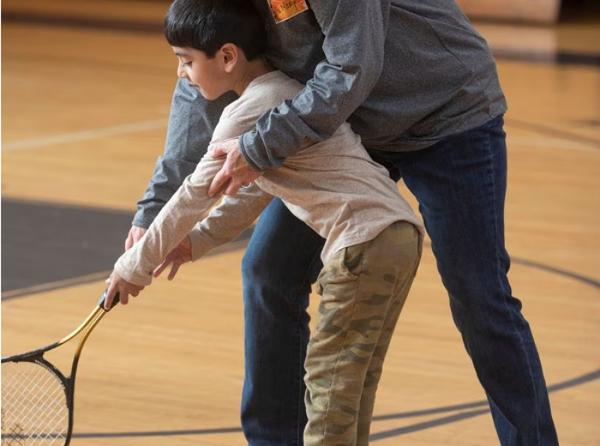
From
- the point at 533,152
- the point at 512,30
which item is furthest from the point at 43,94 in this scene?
the point at 512,30

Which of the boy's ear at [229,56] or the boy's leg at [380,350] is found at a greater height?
the boy's ear at [229,56]

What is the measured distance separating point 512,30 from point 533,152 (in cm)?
675

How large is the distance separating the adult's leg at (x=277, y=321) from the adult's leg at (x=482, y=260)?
0.88 feet

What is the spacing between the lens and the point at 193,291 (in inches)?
165

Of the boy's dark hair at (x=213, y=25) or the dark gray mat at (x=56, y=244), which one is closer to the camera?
the boy's dark hair at (x=213, y=25)

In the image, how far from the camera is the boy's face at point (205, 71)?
2221mm

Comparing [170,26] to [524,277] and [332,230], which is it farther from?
[524,277]

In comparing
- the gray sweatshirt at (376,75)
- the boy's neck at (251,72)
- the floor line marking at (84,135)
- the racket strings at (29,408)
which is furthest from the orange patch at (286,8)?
the floor line marking at (84,135)

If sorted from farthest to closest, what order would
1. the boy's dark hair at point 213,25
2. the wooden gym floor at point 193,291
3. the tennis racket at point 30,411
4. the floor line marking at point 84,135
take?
the floor line marking at point 84,135 < the wooden gym floor at point 193,291 < the tennis racket at point 30,411 < the boy's dark hair at point 213,25

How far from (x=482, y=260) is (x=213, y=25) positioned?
0.64 m

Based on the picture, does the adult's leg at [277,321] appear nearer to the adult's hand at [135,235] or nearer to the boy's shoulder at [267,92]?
the adult's hand at [135,235]

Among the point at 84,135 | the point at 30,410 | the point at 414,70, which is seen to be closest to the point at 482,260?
the point at 414,70

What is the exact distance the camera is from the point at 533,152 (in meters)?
6.92

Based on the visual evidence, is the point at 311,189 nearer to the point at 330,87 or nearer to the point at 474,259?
the point at 330,87
